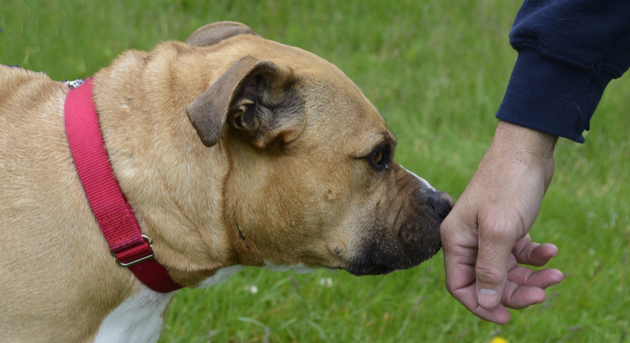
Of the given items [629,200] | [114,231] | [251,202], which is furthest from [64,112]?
[629,200]

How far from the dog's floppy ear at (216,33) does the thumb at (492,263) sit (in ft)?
5.48

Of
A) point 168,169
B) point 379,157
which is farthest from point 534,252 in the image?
point 168,169

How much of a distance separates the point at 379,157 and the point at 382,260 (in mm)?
547

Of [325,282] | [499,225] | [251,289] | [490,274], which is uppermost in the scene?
[499,225]

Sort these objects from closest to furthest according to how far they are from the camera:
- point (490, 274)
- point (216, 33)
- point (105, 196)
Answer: point (105, 196)
point (490, 274)
point (216, 33)

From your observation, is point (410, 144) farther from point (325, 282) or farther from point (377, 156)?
point (377, 156)

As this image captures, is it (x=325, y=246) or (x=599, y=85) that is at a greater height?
(x=599, y=85)

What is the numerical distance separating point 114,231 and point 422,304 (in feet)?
8.09

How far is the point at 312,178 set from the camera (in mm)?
2717

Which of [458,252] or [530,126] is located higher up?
[530,126]

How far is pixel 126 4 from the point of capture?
765 centimetres

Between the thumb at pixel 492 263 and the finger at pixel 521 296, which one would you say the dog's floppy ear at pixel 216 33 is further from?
the finger at pixel 521 296

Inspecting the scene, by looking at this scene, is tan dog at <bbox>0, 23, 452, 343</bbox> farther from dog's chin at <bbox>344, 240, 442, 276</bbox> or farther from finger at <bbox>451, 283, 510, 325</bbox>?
finger at <bbox>451, 283, 510, 325</bbox>

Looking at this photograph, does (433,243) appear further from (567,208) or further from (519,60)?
(567,208)
